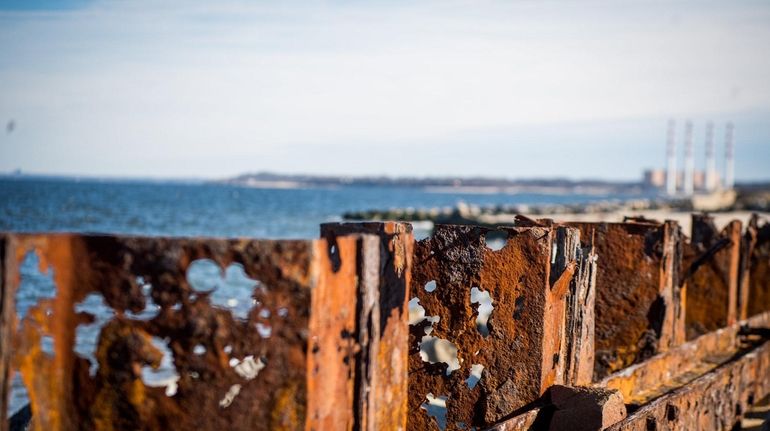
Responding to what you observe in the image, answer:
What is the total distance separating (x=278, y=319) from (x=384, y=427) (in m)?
0.68

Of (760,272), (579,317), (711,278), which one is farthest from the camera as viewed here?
(760,272)

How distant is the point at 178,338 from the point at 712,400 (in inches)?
163

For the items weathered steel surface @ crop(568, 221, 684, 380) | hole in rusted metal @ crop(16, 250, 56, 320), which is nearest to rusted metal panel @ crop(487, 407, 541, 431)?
weathered steel surface @ crop(568, 221, 684, 380)

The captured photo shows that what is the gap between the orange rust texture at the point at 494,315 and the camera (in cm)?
423

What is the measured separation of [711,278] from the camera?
813cm

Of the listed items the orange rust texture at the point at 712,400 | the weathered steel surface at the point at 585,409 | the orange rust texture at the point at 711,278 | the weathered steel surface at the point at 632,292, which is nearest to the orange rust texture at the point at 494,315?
the weathered steel surface at the point at 585,409

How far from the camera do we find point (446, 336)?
14.6 ft

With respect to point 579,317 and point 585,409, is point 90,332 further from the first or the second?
point 585,409

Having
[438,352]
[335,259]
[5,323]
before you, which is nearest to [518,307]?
[335,259]

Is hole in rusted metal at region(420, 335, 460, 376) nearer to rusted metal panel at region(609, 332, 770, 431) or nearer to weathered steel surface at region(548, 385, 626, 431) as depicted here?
rusted metal panel at region(609, 332, 770, 431)

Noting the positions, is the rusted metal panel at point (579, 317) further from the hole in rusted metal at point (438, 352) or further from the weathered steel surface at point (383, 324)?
the hole in rusted metal at point (438, 352)

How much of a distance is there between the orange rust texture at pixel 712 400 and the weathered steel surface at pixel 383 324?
1.37m

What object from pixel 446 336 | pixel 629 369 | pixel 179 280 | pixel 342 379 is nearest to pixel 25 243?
pixel 179 280

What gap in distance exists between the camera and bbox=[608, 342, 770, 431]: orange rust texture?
4438mm
